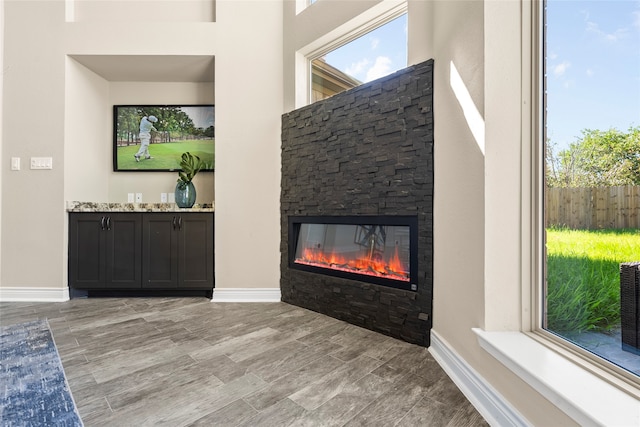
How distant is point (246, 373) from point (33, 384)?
1.00m

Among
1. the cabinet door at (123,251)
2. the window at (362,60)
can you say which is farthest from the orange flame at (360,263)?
the cabinet door at (123,251)

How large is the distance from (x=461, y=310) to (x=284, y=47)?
2739mm

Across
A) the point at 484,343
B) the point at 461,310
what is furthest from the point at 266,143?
the point at 484,343

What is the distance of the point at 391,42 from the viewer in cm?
228

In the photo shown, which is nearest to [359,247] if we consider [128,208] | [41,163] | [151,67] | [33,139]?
[128,208]

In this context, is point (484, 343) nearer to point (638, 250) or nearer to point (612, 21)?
point (638, 250)

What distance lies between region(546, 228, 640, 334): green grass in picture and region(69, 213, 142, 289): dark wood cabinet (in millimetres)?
3251

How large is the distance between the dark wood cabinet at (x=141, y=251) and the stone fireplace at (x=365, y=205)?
2.75ft

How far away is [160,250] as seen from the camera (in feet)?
9.86

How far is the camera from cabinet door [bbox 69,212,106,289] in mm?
2984

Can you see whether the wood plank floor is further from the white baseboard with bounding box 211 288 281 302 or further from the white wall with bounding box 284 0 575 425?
the white baseboard with bounding box 211 288 281 302

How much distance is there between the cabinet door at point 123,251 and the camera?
300 centimetres

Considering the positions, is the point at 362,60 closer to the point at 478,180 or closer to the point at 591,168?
the point at 478,180

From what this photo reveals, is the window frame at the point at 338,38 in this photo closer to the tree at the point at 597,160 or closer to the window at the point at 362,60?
the window at the point at 362,60
